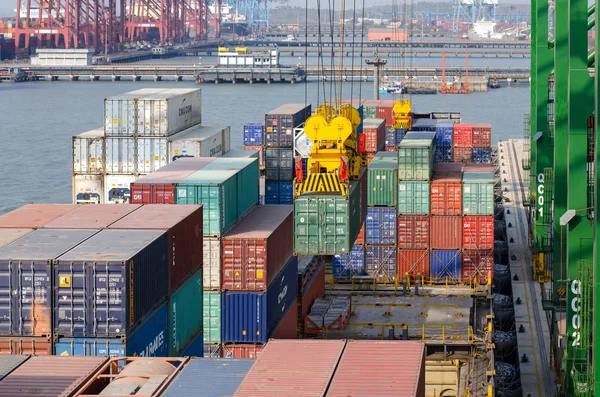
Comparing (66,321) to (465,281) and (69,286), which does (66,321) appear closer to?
(69,286)

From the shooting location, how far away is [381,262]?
4478 centimetres

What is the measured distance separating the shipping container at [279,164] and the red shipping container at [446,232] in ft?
24.7

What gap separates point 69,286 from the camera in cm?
2206

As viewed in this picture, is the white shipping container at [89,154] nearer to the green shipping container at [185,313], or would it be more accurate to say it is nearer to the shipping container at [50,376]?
the green shipping container at [185,313]

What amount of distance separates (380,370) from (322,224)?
14.4m

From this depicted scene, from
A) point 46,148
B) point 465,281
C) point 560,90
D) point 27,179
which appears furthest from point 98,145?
point 46,148

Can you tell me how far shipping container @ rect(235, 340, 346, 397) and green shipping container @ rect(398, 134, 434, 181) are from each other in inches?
941

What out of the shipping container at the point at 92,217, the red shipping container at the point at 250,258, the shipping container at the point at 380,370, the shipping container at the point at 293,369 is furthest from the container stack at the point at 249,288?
the shipping container at the point at 380,370

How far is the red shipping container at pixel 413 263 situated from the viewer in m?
44.2

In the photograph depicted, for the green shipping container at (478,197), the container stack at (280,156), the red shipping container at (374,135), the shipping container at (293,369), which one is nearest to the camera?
the shipping container at (293,369)

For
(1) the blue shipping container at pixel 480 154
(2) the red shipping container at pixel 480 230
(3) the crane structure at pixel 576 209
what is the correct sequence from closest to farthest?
(3) the crane structure at pixel 576 209
(2) the red shipping container at pixel 480 230
(1) the blue shipping container at pixel 480 154

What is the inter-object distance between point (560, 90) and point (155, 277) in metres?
15.9

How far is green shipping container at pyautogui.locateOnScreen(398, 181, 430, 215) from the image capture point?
43719 millimetres

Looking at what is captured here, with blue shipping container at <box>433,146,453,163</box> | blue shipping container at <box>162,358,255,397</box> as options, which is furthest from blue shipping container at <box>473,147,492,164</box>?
blue shipping container at <box>162,358,255,397</box>
